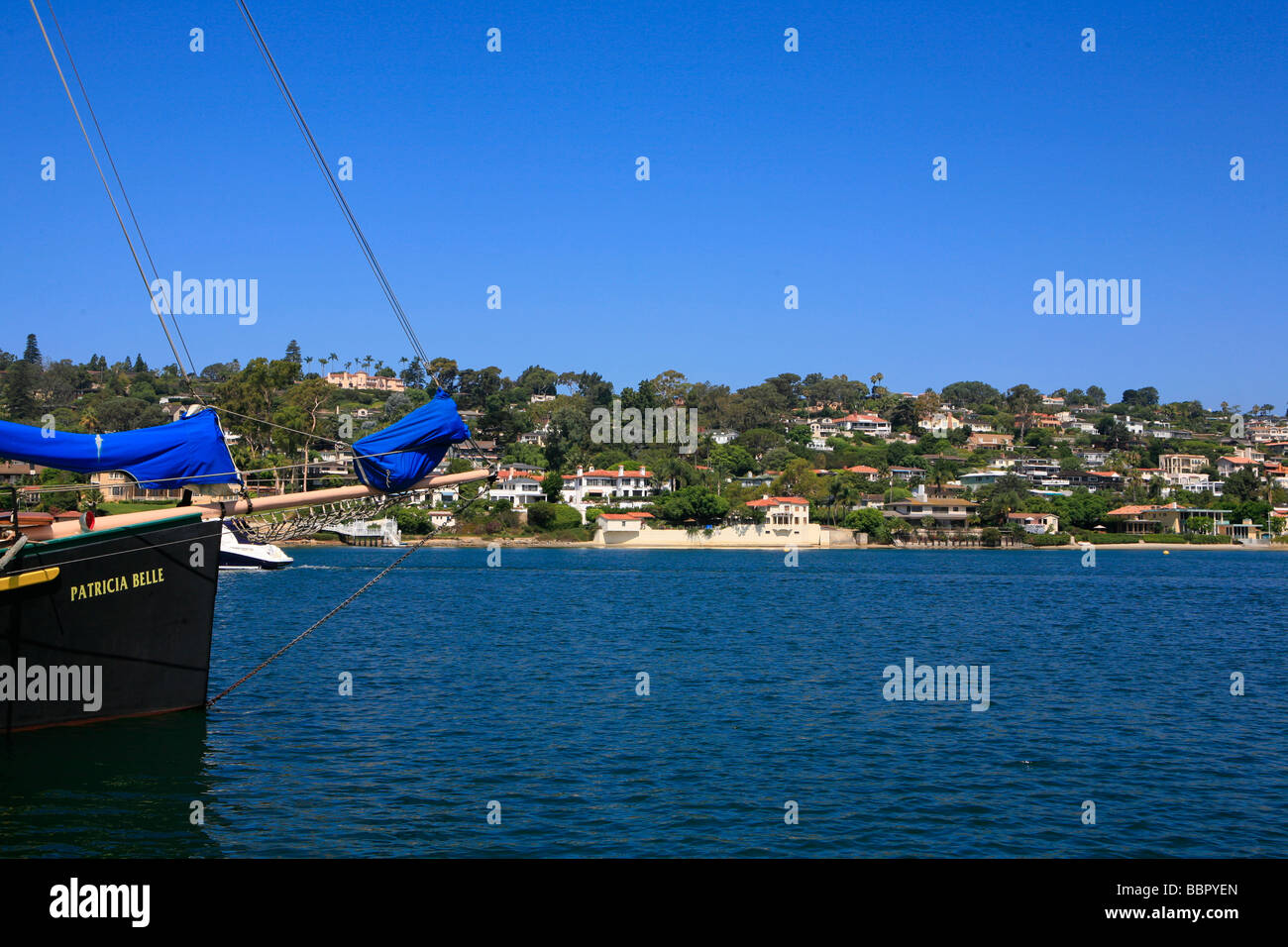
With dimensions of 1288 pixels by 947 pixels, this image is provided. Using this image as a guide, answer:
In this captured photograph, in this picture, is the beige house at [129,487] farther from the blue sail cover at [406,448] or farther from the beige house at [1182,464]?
the beige house at [1182,464]

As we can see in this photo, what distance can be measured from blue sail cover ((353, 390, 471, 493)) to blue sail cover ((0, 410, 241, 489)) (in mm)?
2270

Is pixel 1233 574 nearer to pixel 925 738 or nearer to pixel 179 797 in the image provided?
pixel 925 738

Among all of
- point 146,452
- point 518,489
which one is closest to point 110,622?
point 146,452

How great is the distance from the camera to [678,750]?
17375mm

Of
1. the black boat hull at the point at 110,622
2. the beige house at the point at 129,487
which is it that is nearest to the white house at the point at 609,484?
the beige house at the point at 129,487

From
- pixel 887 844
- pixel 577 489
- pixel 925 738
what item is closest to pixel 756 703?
pixel 925 738

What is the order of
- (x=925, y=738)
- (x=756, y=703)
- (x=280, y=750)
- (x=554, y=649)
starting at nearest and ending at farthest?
(x=280, y=750)
(x=925, y=738)
(x=756, y=703)
(x=554, y=649)

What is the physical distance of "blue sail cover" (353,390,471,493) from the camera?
18828mm

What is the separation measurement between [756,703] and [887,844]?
9.42 meters

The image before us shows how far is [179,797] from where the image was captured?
14078mm

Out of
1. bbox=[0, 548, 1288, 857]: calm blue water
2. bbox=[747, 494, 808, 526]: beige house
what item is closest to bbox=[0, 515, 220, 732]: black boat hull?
bbox=[0, 548, 1288, 857]: calm blue water

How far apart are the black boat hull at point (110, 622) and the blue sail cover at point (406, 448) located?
2831mm
